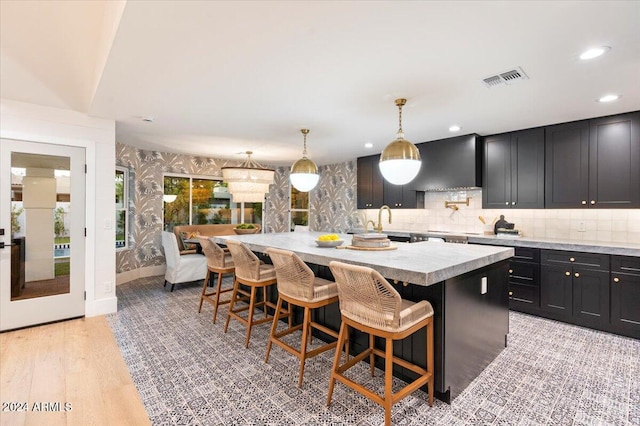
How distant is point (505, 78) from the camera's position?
2607mm

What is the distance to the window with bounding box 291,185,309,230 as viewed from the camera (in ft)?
26.6

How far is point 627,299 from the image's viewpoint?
125 inches

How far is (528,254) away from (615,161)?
140 centimetres

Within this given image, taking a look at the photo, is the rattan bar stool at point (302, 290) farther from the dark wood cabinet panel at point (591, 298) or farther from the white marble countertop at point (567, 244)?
the dark wood cabinet panel at point (591, 298)

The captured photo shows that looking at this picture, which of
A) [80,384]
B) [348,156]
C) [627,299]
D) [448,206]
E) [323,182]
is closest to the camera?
[80,384]

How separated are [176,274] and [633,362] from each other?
17.7ft

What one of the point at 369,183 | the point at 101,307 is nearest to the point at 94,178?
the point at 101,307

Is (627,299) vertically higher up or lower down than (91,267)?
lower down

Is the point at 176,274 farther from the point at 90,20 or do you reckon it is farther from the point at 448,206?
the point at 448,206

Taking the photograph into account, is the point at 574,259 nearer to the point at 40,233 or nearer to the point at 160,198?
the point at 40,233

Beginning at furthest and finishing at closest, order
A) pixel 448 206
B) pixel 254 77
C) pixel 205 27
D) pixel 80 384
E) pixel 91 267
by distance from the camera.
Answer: pixel 448 206 → pixel 91 267 → pixel 254 77 → pixel 80 384 → pixel 205 27

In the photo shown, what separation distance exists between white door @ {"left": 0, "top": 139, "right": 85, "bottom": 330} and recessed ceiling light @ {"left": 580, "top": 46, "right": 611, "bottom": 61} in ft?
16.4

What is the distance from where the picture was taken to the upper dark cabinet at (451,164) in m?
4.55

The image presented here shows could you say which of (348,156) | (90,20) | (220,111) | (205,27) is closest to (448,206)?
(348,156)
